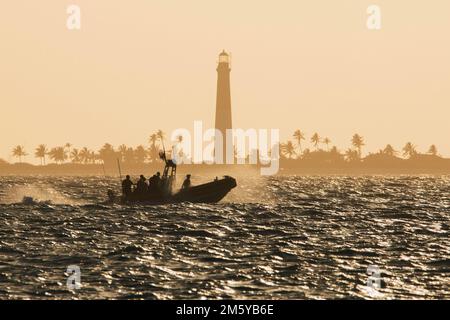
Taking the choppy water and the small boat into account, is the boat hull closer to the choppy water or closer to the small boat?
the small boat

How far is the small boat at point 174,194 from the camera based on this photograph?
148 ft

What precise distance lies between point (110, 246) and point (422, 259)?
928cm

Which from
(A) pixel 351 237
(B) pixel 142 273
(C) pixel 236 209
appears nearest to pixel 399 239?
(A) pixel 351 237

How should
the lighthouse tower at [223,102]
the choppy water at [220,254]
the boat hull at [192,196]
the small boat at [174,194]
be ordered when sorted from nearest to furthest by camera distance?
1. the choppy water at [220,254]
2. the small boat at [174,194]
3. the boat hull at [192,196]
4. the lighthouse tower at [223,102]

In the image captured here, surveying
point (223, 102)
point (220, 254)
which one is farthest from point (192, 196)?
point (223, 102)

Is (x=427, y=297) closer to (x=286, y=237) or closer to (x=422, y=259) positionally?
(x=422, y=259)

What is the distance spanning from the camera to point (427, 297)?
58.4 feet

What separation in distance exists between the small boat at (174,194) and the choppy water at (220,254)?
2133 millimetres

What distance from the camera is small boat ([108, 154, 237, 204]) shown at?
4506 cm

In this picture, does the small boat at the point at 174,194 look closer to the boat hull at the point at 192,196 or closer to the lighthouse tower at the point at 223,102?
the boat hull at the point at 192,196

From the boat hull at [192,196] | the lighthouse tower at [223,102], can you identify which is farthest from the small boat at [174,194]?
the lighthouse tower at [223,102]

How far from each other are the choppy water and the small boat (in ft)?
7.00

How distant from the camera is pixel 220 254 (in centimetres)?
2495

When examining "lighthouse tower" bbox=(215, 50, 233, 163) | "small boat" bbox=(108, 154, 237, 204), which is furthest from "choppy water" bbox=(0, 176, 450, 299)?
"lighthouse tower" bbox=(215, 50, 233, 163)
